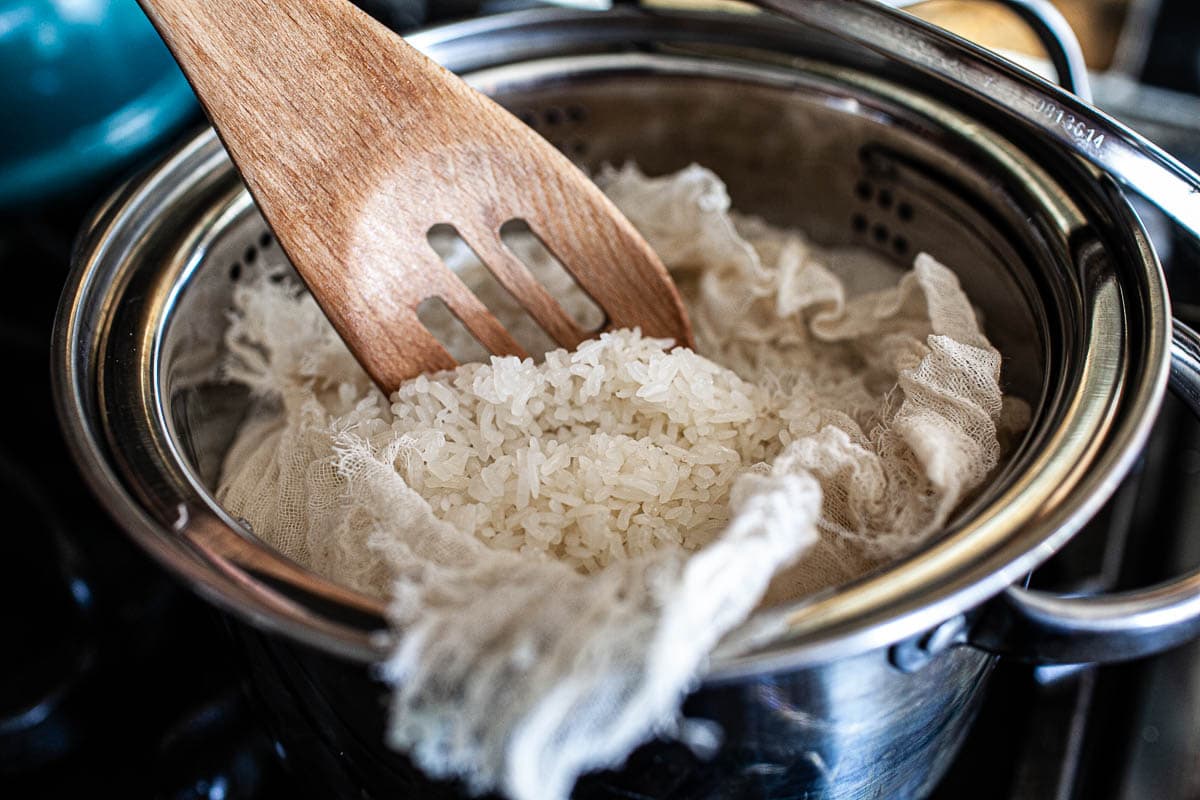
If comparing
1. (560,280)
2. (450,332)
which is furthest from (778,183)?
(450,332)

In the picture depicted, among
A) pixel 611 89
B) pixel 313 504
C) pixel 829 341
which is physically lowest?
pixel 313 504

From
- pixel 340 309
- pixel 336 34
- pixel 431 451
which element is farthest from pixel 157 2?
pixel 431 451

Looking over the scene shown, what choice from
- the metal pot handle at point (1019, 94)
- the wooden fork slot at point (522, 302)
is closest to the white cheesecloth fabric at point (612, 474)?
the wooden fork slot at point (522, 302)

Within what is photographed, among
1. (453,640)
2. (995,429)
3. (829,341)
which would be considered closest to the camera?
(453,640)

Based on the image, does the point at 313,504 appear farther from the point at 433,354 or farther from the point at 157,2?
the point at 157,2

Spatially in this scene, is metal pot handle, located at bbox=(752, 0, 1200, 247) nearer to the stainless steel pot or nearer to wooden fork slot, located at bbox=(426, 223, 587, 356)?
the stainless steel pot
